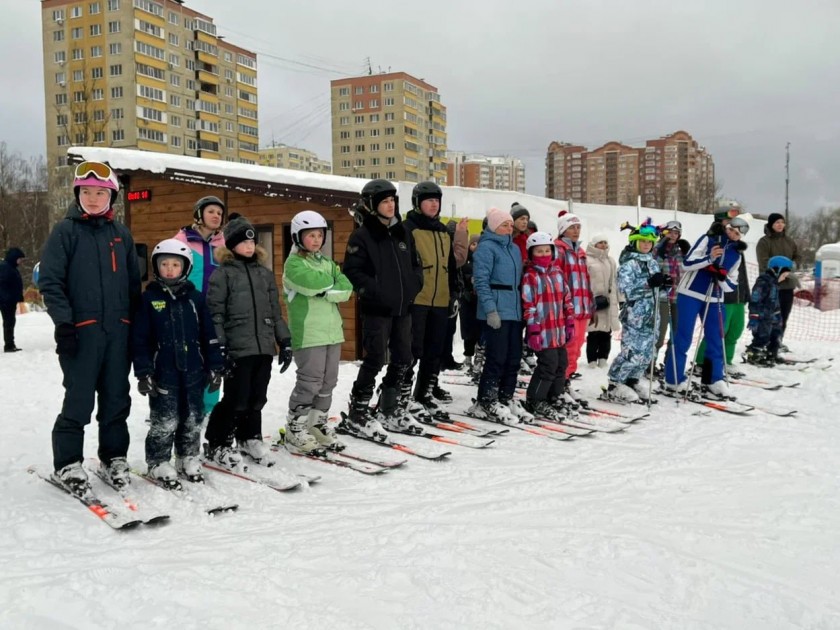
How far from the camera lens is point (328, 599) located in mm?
2748

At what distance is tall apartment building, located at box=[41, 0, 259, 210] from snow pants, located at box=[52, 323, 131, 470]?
166 feet

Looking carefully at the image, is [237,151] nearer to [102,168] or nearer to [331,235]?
[331,235]

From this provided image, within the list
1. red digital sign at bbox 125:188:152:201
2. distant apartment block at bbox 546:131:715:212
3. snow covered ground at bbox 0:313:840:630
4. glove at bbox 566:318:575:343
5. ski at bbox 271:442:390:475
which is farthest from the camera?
distant apartment block at bbox 546:131:715:212

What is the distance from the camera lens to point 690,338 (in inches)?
279

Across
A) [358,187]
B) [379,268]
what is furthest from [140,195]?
[379,268]

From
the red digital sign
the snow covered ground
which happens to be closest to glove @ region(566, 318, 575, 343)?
the snow covered ground

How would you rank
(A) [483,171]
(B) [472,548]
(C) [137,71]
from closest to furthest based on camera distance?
1. (B) [472,548]
2. (C) [137,71]
3. (A) [483,171]

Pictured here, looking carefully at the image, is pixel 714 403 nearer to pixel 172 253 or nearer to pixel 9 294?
pixel 172 253

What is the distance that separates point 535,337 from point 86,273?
367cm

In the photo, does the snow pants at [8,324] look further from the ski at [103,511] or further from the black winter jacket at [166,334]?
the black winter jacket at [166,334]

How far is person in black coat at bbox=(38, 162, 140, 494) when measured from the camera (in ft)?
12.2

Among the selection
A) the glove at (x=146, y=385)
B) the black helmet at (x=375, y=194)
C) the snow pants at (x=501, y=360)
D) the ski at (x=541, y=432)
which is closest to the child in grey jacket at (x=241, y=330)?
the glove at (x=146, y=385)

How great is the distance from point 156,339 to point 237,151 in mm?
65606

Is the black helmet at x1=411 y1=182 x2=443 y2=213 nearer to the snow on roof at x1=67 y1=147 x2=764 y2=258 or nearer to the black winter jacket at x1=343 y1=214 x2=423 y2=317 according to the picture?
the black winter jacket at x1=343 y1=214 x2=423 y2=317
